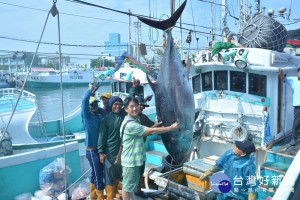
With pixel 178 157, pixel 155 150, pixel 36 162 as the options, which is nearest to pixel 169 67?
pixel 178 157

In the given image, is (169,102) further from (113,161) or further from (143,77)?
(143,77)

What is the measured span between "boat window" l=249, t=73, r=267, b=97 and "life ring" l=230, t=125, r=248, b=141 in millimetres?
782

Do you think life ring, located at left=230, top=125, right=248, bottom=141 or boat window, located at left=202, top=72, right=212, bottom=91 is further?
boat window, located at left=202, top=72, right=212, bottom=91

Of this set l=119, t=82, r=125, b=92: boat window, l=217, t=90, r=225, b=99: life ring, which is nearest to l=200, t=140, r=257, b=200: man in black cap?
l=217, t=90, r=225, b=99: life ring

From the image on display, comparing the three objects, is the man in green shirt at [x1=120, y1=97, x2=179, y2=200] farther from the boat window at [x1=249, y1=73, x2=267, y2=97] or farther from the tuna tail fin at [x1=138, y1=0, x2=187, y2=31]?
the boat window at [x1=249, y1=73, x2=267, y2=97]

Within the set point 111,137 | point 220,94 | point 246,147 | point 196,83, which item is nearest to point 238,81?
point 220,94

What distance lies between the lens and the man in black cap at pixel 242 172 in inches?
99.1

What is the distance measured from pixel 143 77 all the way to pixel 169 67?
5.79 meters

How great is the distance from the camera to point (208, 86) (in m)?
5.78

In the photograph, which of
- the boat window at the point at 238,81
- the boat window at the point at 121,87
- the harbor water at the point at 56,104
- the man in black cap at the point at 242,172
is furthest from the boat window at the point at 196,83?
the harbor water at the point at 56,104

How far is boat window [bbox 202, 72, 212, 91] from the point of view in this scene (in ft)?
18.7

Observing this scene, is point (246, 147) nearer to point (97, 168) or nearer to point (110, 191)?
point (110, 191)

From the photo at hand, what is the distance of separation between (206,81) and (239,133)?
141 centimetres

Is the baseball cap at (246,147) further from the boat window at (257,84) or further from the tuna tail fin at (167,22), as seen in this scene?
the boat window at (257,84)
